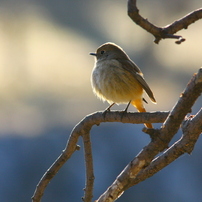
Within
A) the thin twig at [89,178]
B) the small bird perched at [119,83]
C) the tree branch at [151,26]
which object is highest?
the tree branch at [151,26]

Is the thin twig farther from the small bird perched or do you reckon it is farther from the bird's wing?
the bird's wing

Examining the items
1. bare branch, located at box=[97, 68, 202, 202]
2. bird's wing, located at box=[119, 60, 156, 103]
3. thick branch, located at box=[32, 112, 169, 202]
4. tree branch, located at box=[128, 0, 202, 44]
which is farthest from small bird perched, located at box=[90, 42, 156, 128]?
tree branch, located at box=[128, 0, 202, 44]

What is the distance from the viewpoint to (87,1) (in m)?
21.3

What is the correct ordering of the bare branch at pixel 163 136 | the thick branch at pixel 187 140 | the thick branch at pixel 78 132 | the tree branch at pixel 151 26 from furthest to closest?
the thick branch at pixel 78 132
the thick branch at pixel 187 140
the bare branch at pixel 163 136
the tree branch at pixel 151 26

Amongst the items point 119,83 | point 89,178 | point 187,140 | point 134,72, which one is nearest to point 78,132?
point 89,178

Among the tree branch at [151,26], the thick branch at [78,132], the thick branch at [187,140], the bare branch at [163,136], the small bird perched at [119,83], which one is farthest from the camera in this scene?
the small bird perched at [119,83]

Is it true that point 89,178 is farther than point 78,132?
No

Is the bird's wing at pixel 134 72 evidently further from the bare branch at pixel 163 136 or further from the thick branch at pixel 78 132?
the bare branch at pixel 163 136

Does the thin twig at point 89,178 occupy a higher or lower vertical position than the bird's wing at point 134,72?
lower

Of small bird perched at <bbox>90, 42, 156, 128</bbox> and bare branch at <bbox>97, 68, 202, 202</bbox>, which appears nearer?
bare branch at <bbox>97, 68, 202, 202</bbox>

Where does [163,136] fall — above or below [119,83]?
above

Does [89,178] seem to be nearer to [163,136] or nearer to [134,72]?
[163,136]

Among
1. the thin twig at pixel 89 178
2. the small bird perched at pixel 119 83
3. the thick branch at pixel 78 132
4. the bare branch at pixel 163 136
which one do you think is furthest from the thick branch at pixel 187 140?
the small bird perched at pixel 119 83

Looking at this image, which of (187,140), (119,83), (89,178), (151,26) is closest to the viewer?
(151,26)
